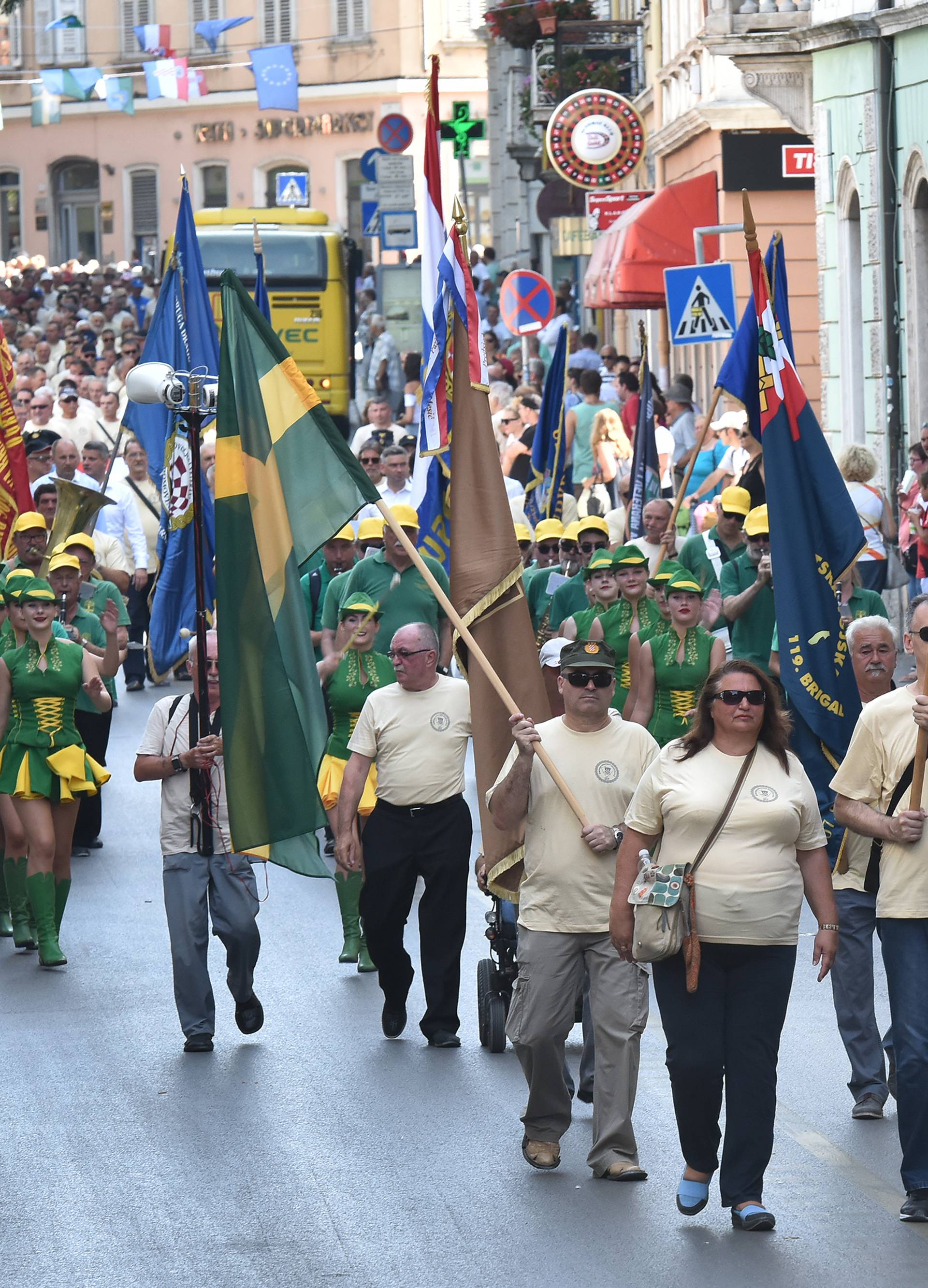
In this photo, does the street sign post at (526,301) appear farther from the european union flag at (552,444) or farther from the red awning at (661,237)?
the european union flag at (552,444)

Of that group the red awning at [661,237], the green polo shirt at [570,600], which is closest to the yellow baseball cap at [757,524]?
the green polo shirt at [570,600]

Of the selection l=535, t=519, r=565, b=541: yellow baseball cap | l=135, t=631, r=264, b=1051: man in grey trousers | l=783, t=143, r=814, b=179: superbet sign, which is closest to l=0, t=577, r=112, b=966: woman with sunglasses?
l=135, t=631, r=264, b=1051: man in grey trousers

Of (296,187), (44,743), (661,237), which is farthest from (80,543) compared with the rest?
(296,187)

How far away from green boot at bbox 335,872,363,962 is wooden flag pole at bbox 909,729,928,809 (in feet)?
14.7

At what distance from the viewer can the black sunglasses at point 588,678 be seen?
825 centimetres

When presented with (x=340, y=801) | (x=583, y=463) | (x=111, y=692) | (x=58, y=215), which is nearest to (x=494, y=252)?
(x=58, y=215)

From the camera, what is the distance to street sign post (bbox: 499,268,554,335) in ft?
91.7

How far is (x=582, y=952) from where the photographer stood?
8.36 m

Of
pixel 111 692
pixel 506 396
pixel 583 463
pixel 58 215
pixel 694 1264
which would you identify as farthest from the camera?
pixel 58 215

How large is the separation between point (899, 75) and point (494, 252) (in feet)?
117

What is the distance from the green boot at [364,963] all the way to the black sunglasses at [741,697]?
4241 mm

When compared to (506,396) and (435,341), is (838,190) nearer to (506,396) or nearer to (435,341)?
(506,396)

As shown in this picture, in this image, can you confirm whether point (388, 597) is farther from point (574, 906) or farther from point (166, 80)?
point (166, 80)

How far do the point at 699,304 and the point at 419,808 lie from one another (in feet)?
30.5
